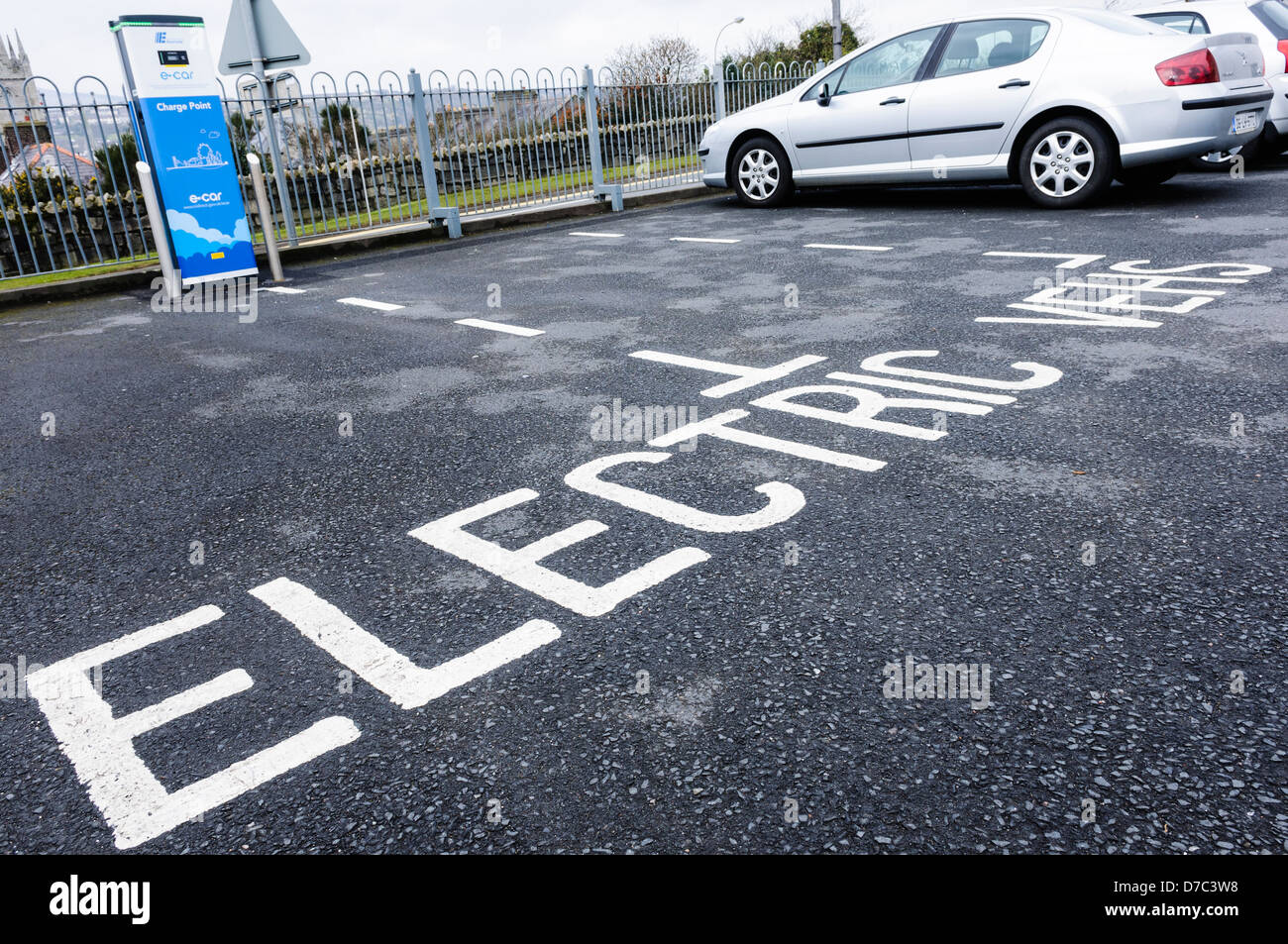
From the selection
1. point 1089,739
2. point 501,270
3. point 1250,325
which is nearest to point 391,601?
point 1089,739

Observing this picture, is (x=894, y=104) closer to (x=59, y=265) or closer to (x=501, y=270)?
(x=501, y=270)

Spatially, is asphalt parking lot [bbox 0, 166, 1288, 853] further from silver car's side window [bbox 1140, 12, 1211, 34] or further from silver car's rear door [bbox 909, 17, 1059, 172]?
silver car's side window [bbox 1140, 12, 1211, 34]

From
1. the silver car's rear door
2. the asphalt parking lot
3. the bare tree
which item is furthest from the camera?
the bare tree

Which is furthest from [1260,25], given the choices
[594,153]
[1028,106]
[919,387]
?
[919,387]

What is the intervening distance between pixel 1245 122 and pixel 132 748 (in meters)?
9.61

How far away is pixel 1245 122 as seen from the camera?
27.1 feet

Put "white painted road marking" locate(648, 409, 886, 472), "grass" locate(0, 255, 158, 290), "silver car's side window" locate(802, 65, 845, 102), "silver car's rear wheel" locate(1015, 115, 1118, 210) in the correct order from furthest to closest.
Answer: "silver car's side window" locate(802, 65, 845, 102) < "grass" locate(0, 255, 158, 290) < "silver car's rear wheel" locate(1015, 115, 1118, 210) < "white painted road marking" locate(648, 409, 886, 472)

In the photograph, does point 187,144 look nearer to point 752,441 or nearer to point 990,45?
point 752,441

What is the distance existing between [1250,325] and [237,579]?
4880 mm

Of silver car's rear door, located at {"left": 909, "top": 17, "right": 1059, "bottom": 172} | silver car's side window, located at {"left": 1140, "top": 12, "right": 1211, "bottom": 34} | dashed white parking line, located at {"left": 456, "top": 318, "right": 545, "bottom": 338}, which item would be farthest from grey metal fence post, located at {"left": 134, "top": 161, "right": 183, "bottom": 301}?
silver car's side window, located at {"left": 1140, "top": 12, "right": 1211, "bottom": 34}

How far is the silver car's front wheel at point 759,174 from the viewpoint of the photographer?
1095cm

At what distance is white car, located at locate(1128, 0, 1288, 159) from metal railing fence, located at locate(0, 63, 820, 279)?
5.77m

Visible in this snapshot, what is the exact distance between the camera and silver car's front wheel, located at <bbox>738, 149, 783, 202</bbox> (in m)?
11.0

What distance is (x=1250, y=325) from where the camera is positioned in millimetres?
4828
